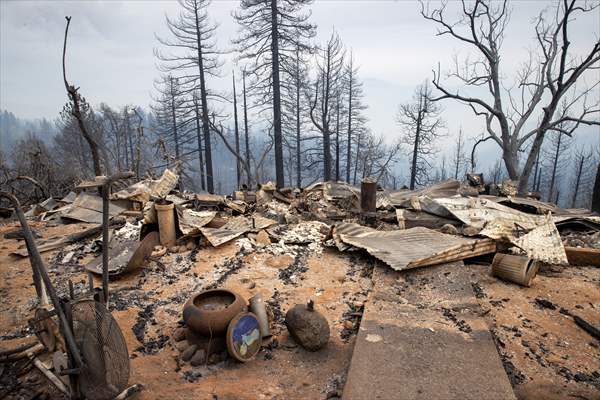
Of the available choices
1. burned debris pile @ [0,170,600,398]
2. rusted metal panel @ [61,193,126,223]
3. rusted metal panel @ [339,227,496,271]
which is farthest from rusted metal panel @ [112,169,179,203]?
rusted metal panel @ [339,227,496,271]

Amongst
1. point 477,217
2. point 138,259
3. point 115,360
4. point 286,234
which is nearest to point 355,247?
point 286,234

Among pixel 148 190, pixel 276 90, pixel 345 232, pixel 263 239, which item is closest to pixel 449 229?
pixel 345 232

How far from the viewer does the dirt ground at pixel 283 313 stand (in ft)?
9.99

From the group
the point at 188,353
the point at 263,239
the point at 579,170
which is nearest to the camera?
the point at 188,353

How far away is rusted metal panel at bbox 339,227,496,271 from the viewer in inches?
198

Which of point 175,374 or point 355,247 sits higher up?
point 355,247

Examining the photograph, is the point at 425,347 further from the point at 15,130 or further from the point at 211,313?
the point at 15,130

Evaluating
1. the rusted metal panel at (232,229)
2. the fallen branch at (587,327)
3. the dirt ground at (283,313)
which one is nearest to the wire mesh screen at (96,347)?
the dirt ground at (283,313)

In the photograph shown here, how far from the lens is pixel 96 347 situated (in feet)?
8.59

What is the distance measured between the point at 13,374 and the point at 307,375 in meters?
2.65

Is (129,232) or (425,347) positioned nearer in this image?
(425,347)

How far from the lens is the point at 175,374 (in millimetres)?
3203

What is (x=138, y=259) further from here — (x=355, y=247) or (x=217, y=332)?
(x=355, y=247)

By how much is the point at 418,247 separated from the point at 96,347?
4.48 m
